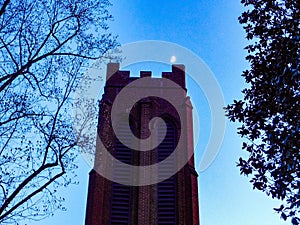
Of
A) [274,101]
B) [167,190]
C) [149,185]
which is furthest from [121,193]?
[274,101]

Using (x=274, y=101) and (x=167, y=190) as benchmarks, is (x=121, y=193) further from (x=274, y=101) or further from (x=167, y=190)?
(x=274, y=101)

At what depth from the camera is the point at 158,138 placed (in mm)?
19984

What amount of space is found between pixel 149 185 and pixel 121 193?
4.39 ft

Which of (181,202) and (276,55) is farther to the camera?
(181,202)

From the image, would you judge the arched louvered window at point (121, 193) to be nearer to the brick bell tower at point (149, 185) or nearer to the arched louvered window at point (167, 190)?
the brick bell tower at point (149, 185)

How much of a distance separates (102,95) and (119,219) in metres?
7.21

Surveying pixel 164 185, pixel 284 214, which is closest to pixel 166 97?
pixel 164 185

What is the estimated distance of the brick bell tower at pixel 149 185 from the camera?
17.2m

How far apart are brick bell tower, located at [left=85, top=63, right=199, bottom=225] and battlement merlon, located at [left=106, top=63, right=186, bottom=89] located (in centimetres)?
62

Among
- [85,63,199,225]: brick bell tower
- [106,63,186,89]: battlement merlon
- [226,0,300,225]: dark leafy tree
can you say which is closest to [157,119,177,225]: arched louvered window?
[85,63,199,225]: brick bell tower

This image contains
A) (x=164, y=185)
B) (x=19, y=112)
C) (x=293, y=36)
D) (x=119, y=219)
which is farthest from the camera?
(x=164, y=185)

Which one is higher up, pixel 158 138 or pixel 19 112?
pixel 158 138

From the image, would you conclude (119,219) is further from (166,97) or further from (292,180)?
Answer: (292,180)

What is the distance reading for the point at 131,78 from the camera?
2256cm
